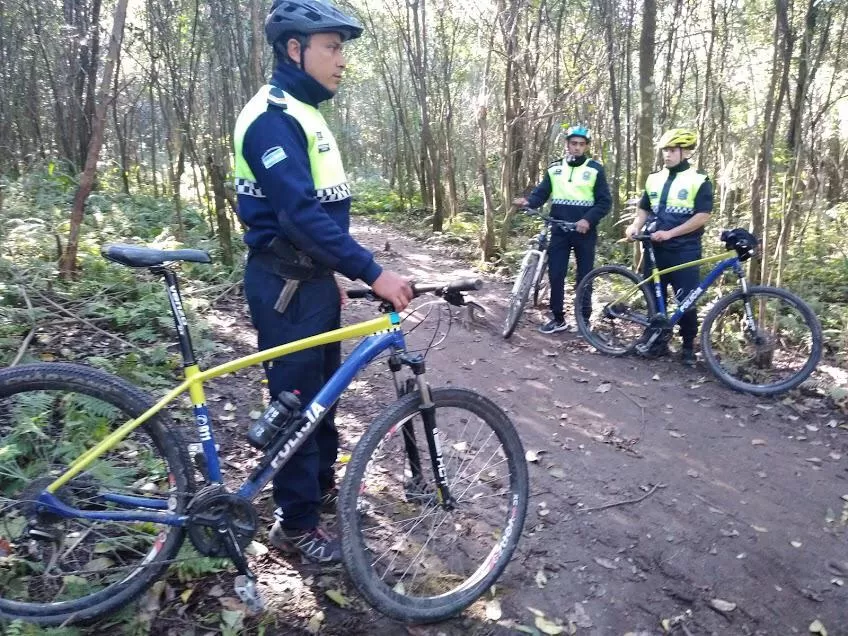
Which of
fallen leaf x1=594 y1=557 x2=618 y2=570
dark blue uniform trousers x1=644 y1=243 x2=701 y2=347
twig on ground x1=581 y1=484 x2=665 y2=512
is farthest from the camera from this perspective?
dark blue uniform trousers x1=644 y1=243 x2=701 y2=347

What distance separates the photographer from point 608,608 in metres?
→ 2.88

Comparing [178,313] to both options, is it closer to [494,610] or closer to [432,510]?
[432,510]

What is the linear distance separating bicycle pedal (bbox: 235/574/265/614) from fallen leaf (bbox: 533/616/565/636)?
1.22m

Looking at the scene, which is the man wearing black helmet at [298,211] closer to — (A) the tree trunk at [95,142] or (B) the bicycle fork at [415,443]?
(B) the bicycle fork at [415,443]

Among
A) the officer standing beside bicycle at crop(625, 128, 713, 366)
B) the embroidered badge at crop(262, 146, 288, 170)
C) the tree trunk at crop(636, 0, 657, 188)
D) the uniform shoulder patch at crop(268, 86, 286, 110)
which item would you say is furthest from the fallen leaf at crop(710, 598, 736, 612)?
the tree trunk at crop(636, 0, 657, 188)

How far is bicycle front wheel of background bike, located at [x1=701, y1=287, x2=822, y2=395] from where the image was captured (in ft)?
17.7

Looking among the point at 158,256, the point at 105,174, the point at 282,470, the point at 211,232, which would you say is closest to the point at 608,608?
the point at 282,470

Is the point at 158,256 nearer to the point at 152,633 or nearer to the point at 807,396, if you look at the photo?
the point at 152,633

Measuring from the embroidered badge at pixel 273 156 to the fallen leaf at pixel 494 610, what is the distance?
2157mm

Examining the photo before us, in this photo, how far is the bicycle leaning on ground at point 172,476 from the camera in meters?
2.34

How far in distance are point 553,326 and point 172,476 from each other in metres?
5.45

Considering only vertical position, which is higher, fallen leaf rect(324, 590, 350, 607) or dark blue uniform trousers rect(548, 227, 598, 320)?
dark blue uniform trousers rect(548, 227, 598, 320)

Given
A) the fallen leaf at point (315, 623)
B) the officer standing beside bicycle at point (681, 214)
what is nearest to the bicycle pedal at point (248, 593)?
the fallen leaf at point (315, 623)

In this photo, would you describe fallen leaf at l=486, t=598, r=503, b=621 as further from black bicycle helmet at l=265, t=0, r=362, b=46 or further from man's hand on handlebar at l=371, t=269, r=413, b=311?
black bicycle helmet at l=265, t=0, r=362, b=46
